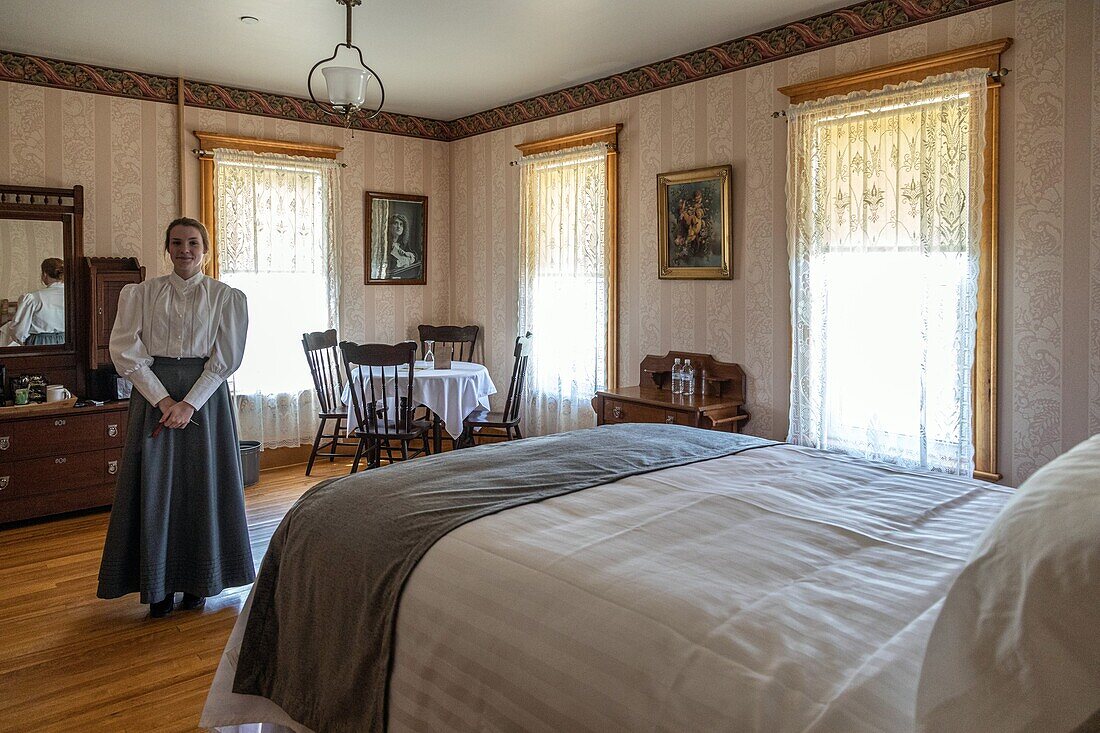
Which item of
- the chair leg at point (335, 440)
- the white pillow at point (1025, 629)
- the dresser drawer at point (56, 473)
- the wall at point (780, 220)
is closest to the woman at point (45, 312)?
the dresser drawer at point (56, 473)

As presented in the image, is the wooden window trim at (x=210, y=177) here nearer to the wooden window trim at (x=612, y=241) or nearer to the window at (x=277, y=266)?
the window at (x=277, y=266)

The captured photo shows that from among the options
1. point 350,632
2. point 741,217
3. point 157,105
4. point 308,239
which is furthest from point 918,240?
point 157,105

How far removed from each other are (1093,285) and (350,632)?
10.5 ft

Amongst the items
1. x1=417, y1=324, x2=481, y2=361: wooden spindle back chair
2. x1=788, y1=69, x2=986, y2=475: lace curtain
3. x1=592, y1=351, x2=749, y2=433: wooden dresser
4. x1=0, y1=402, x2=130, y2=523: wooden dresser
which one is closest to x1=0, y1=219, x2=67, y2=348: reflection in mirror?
x1=0, y1=402, x2=130, y2=523: wooden dresser

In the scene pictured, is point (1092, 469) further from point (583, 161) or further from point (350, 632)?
point (583, 161)

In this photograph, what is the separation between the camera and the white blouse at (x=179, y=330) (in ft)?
10.3

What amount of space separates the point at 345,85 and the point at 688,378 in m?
2.53

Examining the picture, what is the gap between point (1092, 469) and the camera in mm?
1194

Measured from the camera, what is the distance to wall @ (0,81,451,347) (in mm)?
5008

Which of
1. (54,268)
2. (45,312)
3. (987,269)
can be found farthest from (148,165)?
(987,269)

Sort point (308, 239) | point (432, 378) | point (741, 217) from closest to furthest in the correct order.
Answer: point (741, 217)
point (432, 378)
point (308, 239)

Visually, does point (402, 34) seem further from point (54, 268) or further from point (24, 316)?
point (24, 316)

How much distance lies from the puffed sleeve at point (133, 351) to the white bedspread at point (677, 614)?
133 centimetres

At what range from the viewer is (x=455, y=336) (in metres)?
6.58
